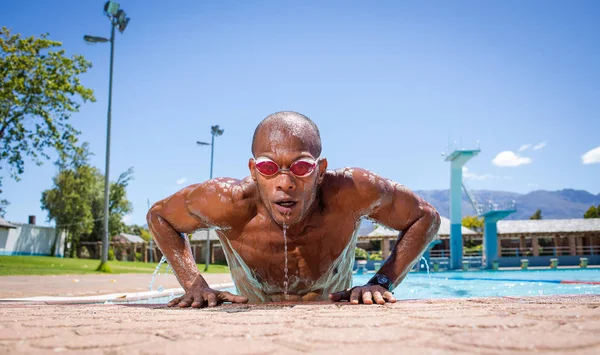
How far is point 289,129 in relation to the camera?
317cm

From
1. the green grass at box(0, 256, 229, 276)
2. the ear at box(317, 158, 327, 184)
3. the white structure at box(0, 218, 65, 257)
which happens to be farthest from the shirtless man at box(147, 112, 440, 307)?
the white structure at box(0, 218, 65, 257)

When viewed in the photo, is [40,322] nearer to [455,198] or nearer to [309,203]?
[309,203]

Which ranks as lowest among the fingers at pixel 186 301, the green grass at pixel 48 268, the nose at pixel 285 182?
the green grass at pixel 48 268

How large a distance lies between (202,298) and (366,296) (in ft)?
3.59

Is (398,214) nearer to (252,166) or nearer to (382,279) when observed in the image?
(382,279)

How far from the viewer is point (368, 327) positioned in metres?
1.73

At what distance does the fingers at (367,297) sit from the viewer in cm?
293

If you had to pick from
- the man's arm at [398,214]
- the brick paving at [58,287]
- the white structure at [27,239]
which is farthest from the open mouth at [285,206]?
the white structure at [27,239]

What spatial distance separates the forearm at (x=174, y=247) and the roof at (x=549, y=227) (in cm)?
3349

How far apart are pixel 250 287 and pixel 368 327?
2482 mm

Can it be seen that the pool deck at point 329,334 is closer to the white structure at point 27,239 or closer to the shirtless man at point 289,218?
the shirtless man at point 289,218

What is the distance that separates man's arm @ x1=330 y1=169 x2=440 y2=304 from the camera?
3580 mm

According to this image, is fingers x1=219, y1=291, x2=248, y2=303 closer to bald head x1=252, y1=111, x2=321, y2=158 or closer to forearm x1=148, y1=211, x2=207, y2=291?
forearm x1=148, y1=211, x2=207, y2=291

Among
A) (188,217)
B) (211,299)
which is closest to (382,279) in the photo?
(211,299)
